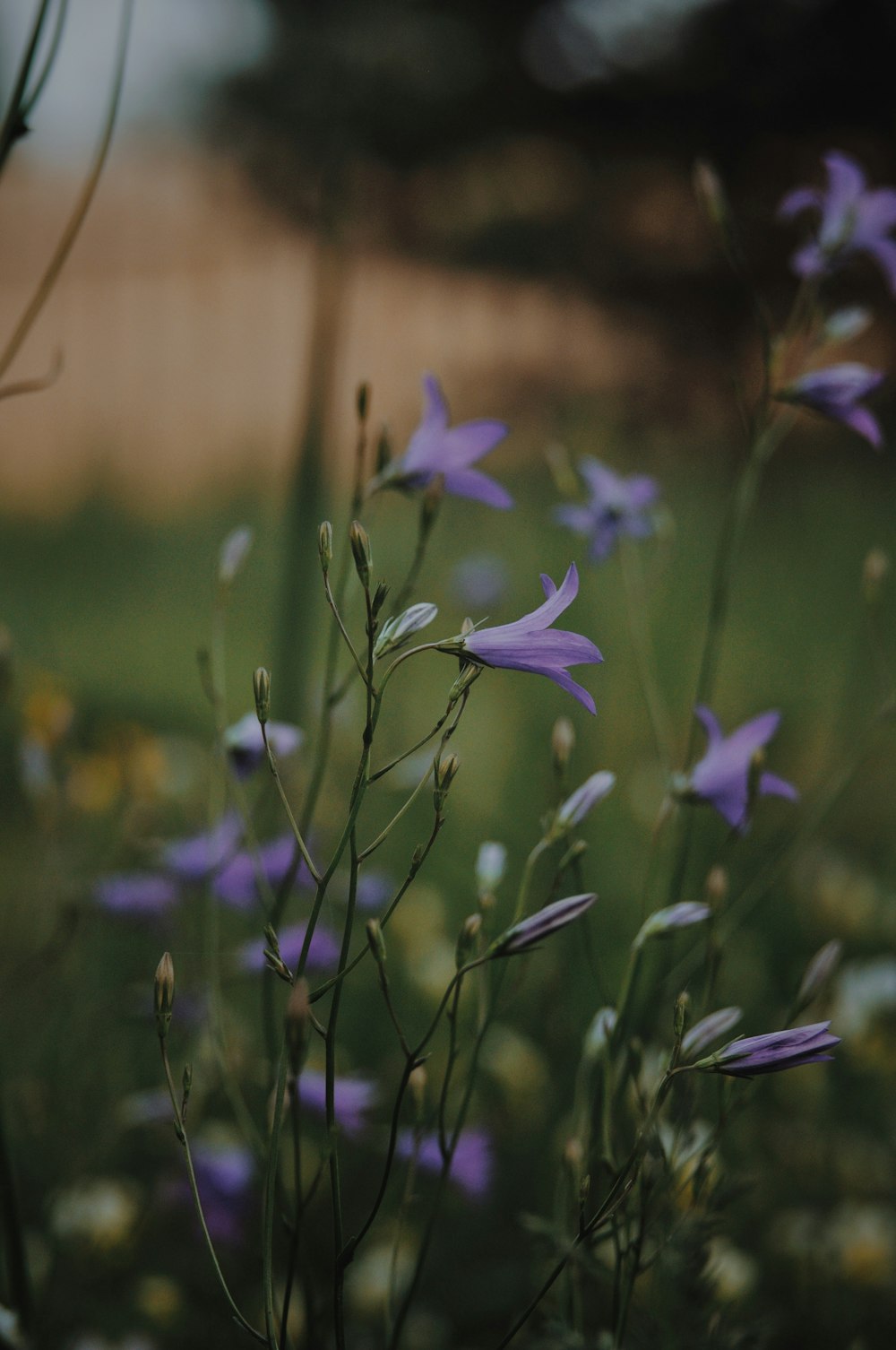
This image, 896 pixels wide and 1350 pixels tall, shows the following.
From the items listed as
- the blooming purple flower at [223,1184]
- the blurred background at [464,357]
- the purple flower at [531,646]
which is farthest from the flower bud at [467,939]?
the blurred background at [464,357]

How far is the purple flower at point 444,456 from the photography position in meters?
0.72

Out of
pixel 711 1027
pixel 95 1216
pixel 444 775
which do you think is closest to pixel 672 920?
pixel 711 1027

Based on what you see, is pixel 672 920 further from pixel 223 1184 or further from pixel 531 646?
pixel 223 1184

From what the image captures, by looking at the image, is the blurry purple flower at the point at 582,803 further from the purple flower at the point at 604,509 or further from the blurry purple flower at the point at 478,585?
the blurry purple flower at the point at 478,585

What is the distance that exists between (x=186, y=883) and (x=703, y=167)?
78 centimetres

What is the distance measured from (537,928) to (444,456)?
1.19 ft

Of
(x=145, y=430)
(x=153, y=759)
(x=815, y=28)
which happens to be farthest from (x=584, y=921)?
(x=815, y=28)

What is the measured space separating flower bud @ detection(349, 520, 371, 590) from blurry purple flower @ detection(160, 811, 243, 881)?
465 millimetres

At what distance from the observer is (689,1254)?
2.48 feet

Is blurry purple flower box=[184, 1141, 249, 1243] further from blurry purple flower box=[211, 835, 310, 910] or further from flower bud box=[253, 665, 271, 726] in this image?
flower bud box=[253, 665, 271, 726]

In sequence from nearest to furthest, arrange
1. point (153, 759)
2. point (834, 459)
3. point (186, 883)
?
1. point (186, 883)
2. point (153, 759)
3. point (834, 459)

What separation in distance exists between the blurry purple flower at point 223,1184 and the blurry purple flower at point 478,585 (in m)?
1.23

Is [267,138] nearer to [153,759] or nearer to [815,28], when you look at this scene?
[815,28]

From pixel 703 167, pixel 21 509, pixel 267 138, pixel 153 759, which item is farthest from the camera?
pixel 21 509
